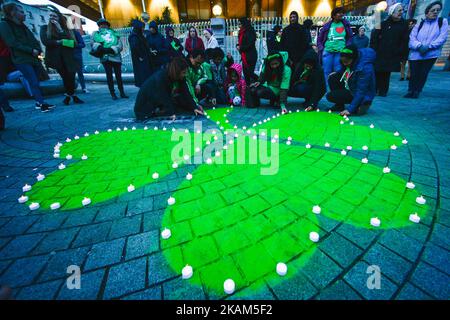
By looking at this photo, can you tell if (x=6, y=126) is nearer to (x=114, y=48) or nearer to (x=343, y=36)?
(x=114, y=48)

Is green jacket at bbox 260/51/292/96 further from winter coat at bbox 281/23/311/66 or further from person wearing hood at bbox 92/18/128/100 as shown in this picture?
person wearing hood at bbox 92/18/128/100

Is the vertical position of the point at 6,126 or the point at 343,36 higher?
the point at 343,36

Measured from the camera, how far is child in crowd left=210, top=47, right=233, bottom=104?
6.98 metres

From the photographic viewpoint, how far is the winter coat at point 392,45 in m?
6.51

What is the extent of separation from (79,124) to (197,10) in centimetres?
2170

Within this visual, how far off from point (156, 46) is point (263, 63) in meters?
4.17

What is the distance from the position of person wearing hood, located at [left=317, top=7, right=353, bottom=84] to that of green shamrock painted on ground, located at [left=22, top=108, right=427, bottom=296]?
144 inches

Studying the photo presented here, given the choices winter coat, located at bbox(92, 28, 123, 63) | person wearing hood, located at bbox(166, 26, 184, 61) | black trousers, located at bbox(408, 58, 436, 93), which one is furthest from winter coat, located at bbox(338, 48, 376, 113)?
winter coat, located at bbox(92, 28, 123, 63)

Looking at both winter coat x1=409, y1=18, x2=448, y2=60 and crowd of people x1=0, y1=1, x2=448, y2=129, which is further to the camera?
winter coat x1=409, y1=18, x2=448, y2=60

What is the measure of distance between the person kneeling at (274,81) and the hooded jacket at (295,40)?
1227mm

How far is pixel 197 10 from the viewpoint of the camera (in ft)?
71.6

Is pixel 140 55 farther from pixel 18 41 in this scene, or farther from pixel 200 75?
pixel 18 41

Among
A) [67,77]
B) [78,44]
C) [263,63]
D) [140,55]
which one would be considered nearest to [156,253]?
[263,63]
